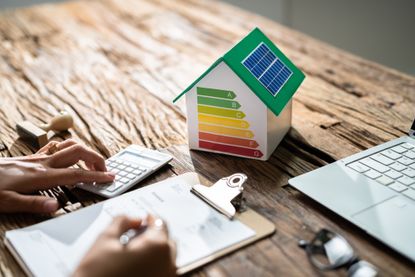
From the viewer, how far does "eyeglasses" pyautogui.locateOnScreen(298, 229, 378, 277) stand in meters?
0.70

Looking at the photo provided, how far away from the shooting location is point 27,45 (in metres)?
1.74

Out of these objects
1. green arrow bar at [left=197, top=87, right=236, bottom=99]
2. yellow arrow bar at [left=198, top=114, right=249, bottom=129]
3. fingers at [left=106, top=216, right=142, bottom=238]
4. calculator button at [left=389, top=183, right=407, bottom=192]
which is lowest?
fingers at [left=106, top=216, right=142, bottom=238]

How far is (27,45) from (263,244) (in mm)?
1277

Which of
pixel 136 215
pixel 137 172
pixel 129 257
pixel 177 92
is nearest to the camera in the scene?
pixel 129 257

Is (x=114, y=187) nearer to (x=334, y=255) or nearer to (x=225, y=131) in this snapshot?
(x=225, y=131)

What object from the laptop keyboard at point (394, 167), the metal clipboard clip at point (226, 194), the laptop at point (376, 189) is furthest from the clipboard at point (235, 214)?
the laptop keyboard at point (394, 167)

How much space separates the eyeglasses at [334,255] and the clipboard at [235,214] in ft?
0.22

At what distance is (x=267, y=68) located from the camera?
1.02m

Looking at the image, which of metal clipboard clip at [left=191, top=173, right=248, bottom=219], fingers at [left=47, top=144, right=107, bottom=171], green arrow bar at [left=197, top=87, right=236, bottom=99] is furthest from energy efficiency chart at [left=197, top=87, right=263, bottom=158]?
fingers at [left=47, top=144, right=107, bottom=171]

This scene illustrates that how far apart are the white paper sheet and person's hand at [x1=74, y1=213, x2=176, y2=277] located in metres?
0.05

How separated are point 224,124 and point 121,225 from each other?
36 centimetres

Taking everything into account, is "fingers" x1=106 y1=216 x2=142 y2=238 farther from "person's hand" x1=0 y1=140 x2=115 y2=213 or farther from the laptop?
the laptop

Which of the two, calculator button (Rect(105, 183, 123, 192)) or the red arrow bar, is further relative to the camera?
the red arrow bar

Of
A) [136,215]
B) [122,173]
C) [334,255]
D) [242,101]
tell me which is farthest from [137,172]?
[334,255]
